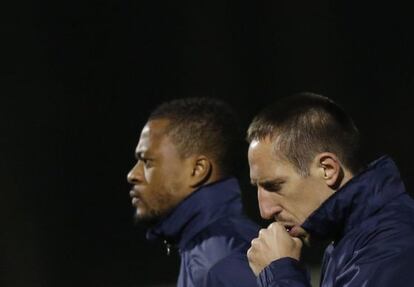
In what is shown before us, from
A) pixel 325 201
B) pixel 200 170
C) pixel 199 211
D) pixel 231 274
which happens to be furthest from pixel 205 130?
pixel 325 201

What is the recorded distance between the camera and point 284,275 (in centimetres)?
213

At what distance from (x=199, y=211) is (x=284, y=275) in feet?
3.08

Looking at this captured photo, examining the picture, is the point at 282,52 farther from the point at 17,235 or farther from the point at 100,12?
the point at 17,235

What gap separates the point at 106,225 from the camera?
17.1 ft

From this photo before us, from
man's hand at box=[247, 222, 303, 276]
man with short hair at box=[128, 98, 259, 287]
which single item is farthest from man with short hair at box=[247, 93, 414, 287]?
man with short hair at box=[128, 98, 259, 287]

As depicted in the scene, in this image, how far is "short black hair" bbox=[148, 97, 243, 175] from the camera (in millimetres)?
3170

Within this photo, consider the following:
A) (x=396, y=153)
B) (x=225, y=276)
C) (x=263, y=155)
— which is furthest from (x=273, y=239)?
(x=396, y=153)

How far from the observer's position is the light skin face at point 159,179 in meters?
3.12

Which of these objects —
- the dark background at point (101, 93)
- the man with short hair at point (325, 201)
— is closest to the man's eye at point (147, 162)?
the man with short hair at point (325, 201)

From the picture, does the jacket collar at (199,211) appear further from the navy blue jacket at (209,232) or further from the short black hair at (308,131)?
the short black hair at (308,131)

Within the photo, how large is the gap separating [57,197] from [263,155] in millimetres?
3136

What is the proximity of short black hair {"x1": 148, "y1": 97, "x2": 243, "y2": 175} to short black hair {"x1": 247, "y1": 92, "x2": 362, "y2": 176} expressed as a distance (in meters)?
0.80

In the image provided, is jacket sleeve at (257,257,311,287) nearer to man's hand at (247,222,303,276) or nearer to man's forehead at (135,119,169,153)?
man's hand at (247,222,303,276)

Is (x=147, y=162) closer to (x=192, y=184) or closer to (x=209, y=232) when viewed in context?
(x=192, y=184)
